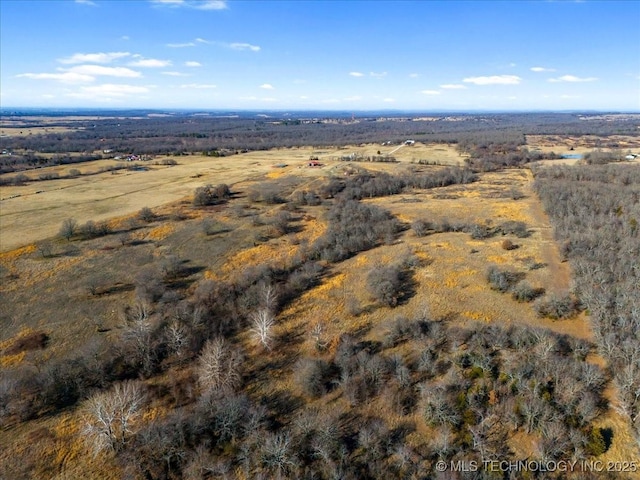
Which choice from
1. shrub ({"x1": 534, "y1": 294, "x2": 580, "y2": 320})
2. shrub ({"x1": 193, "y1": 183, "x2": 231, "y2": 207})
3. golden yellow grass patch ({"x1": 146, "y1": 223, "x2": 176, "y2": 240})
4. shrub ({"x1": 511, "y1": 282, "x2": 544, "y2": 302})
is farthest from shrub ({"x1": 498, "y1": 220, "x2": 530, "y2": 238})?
shrub ({"x1": 193, "y1": 183, "x2": 231, "y2": 207})

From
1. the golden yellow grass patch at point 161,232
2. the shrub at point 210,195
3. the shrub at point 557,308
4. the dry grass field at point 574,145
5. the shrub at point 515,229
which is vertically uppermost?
the dry grass field at point 574,145

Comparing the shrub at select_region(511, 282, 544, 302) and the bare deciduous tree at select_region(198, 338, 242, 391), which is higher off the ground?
the shrub at select_region(511, 282, 544, 302)

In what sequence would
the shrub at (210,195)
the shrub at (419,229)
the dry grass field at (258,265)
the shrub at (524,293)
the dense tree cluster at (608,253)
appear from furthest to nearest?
the shrub at (210,195) → the shrub at (419,229) → the shrub at (524,293) → the dense tree cluster at (608,253) → the dry grass field at (258,265)

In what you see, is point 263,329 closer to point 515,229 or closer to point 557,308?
point 557,308

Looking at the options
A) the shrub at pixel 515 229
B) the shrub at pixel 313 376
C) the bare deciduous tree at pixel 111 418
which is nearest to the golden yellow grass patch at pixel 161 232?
the bare deciduous tree at pixel 111 418

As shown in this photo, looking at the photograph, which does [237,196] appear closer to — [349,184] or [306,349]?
[349,184]

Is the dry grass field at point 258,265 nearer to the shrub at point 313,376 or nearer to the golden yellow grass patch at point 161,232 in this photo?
the golden yellow grass patch at point 161,232

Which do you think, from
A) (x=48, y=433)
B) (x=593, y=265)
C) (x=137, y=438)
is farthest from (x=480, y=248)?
(x=48, y=433)

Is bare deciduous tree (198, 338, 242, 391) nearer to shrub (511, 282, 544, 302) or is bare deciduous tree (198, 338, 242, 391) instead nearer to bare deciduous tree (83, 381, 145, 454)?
bare deciduous tree (83, 381, 145, 454)
